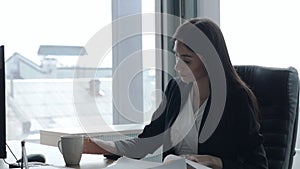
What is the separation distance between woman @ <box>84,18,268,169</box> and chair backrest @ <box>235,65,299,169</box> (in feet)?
0.16

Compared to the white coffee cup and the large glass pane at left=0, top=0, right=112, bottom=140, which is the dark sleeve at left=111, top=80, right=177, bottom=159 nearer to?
the white coffee cup

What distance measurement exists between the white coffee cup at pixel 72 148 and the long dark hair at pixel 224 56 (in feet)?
1.88

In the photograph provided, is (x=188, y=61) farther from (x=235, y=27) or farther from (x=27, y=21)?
(x=27, y=21)

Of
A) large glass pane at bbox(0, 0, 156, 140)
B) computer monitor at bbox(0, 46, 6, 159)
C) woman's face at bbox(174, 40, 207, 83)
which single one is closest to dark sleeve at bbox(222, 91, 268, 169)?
woman's face at bbox(174, 40, 207, 83)

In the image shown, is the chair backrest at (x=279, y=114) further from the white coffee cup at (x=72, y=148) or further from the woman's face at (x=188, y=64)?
the white coffee cup at (x=72, y=148)

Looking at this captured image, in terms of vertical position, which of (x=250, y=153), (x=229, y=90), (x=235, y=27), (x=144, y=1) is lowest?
(x=250, y=153)

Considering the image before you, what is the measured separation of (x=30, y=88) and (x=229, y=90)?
222 centimetres

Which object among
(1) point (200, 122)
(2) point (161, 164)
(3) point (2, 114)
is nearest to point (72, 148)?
(3) point (2, 114)

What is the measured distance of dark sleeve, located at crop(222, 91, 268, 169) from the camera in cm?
149

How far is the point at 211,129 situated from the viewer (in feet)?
5.51

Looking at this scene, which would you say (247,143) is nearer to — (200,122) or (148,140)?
(200,122)

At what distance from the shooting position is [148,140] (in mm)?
1880

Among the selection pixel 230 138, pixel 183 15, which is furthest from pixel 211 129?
pixel 183 15

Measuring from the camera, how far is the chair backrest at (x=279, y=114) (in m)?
1.57
